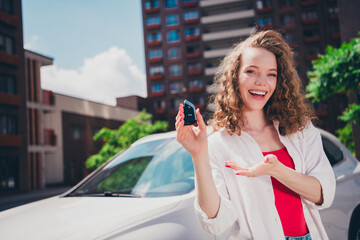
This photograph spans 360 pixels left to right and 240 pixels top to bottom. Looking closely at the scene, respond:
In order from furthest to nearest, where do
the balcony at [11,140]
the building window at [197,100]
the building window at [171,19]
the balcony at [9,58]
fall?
1. the building window at [171,19]
2. the building window at [197,100]
3. the balcony at [9,58]
4. the balcony at [11,140]

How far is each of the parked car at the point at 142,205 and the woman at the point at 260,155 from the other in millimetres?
477

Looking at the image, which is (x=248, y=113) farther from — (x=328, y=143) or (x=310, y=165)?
(x=328, y=143)

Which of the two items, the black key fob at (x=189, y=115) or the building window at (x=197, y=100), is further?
the building window at (x=197, y=100)

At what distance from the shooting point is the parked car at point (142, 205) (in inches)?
85.0

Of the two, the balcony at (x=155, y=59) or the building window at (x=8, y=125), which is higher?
the balcony at (x=155, y=59)

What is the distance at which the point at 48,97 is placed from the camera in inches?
1159

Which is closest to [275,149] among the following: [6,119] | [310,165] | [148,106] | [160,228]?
[310,165]

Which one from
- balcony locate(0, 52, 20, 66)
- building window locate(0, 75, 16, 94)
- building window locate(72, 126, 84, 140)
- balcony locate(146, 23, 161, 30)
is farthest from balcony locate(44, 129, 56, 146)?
balcony locate(146, 23, 161, 30)

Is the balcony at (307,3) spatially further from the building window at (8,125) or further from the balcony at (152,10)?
the building window at (8,125)

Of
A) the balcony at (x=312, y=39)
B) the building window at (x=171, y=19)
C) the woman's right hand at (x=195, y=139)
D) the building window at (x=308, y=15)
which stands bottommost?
the woman's right hand at (x=195, y=139)

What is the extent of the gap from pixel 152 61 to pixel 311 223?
53.0 meters

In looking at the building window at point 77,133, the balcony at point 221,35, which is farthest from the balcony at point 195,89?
the building window at point 77,133

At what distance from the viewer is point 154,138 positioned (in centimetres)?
357

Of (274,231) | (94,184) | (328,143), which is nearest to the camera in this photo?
(274,231)
